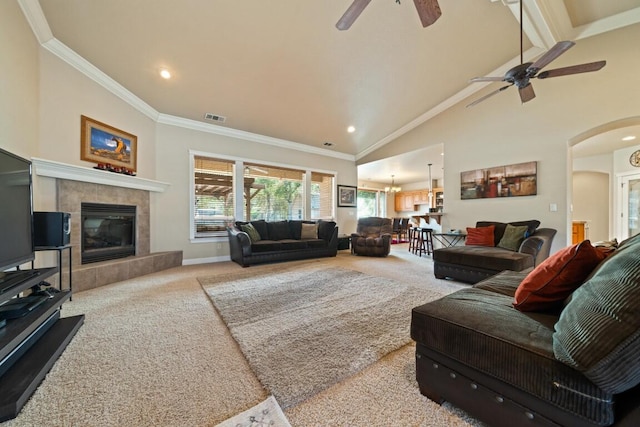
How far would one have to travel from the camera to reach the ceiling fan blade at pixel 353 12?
1593 millimetres

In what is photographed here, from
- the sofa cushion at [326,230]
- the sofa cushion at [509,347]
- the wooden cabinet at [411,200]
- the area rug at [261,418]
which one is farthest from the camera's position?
the wooden cabinet at [411,200]

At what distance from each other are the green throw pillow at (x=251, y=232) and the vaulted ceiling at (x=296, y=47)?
215 centimetres

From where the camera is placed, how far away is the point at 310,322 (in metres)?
2.07

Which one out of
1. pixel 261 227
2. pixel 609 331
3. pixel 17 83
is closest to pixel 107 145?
pixel 17 83

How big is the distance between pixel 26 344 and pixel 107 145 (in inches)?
119

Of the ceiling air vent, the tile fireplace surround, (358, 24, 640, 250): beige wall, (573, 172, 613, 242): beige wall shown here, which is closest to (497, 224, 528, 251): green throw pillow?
(358, 24, 640, 250): beige wall

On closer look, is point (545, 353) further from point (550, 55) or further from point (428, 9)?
point (550, 55)

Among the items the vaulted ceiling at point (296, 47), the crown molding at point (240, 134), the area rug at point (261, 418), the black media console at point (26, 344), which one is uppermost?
the vaulted ceiling at point (296, 47)

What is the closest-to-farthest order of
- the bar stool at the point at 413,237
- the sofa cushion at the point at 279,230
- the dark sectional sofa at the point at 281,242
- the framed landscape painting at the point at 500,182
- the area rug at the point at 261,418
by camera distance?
the area rug at the point at 261,418
the framed landscape painting at the point at 500,182
the dark sectional sofa at the point at 281,242
the sofa cushion at the point at 279,230
the bar stool at the point at 413,237

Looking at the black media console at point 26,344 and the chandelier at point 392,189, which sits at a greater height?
the chandelier at point 392,189

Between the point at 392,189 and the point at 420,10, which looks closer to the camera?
the point at 420,10

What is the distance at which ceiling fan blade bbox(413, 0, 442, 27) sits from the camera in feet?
5.28

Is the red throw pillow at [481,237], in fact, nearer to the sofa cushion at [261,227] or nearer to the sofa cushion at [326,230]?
the sofa cushion at [326,230]

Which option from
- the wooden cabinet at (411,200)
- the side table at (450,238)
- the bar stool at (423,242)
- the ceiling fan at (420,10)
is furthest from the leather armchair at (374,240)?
the ceiling fan at (420,10)
